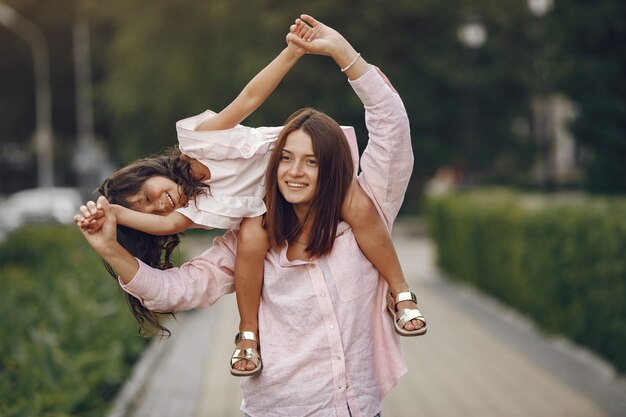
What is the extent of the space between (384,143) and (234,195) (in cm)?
49

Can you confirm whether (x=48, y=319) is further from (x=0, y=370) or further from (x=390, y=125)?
(x=390, y=125)

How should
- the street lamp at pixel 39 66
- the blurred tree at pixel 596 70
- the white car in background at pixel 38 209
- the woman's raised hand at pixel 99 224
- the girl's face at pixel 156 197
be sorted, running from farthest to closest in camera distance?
1. the street lamp at pixel 39 66
2. the white car in background at pixel 38 209
3. the blurred tree at pixel 596 70
4. the girl's face at pixel 156 197
5. the woman's raised hand at pixel 99 224

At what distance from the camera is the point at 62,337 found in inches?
345

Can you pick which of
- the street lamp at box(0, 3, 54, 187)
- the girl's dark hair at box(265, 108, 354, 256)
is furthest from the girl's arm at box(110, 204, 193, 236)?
the street lamp at box(0, 3, 54, 187)

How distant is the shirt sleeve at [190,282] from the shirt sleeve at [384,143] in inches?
20.0

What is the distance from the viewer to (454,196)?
63.5 ft

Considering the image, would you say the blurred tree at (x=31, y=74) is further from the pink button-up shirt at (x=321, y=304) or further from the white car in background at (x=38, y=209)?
the pink button-up shirt at (x=321, y=304)

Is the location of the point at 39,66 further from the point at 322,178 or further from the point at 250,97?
the point at 322,178

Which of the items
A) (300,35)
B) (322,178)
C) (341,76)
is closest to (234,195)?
(322,178)

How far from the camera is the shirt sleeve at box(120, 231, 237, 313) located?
340 centimetres

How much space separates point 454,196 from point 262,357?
633 inches

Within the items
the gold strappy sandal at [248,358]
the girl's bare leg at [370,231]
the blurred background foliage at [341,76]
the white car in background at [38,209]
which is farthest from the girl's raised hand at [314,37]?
the blurred background foliage at [341,76]

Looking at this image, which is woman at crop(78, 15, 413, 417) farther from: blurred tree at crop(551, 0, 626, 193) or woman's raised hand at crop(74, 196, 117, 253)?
blurred tree at crop(551, 0, 626, 193)

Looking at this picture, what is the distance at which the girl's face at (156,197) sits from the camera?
11.3ft
